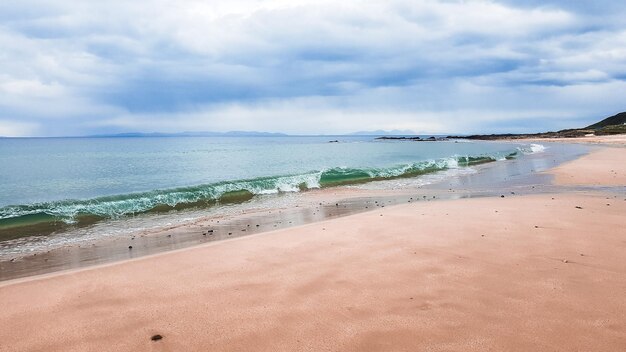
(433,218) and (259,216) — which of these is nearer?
(433,218)

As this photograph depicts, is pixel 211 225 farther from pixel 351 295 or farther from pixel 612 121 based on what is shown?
pixel 612 121

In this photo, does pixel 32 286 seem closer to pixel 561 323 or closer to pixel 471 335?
pixel 471 335

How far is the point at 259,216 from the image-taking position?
42.8 feet

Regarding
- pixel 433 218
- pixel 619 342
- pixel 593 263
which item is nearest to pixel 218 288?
pixel 619 342

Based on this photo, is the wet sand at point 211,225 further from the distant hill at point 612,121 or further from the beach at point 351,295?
the distant hill at point 612,121

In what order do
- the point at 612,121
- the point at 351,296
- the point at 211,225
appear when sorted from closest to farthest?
1. the point at 351,296
2. the point at 211,225
3. the point at 612,121

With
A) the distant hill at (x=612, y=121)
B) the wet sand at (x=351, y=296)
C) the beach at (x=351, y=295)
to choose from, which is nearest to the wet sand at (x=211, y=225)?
the beach at (x=351, y=295)

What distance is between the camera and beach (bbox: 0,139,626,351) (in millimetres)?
3900

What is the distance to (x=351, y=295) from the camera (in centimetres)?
495

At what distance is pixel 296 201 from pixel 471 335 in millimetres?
13275

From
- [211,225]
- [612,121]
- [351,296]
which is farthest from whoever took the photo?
[612,121]

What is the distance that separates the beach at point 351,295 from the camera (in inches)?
154

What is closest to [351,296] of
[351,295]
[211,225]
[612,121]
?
[351,295]

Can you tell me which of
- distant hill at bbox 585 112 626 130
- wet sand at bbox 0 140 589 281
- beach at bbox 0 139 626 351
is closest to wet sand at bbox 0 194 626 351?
beach at bbox 0 139 626 351
